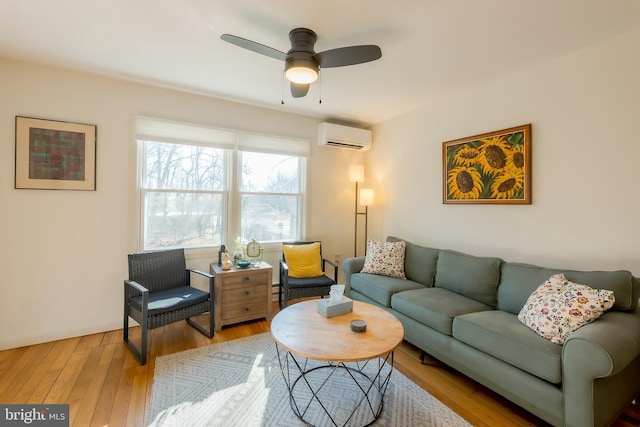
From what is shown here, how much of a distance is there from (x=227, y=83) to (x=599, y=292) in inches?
137

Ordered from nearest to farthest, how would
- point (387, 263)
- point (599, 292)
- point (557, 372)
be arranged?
point (557, 372) → point (599, 292) → point (387, 263)

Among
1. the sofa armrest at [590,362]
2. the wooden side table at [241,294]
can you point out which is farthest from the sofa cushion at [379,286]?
the sofa armrest at [590,362]

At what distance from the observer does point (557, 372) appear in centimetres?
161

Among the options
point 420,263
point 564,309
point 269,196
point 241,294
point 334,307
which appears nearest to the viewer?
point 564,309

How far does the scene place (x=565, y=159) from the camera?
2.41 meters

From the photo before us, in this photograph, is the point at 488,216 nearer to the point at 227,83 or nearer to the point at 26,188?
the point at 227,83

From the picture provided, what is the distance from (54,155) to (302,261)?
2.68 meters

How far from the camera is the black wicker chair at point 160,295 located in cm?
242

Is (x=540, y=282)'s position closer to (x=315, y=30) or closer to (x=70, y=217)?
(x=315, y=30)

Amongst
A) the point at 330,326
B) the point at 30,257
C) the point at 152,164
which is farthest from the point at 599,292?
the point at 30,257

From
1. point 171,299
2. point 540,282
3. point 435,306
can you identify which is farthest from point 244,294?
point 540,282

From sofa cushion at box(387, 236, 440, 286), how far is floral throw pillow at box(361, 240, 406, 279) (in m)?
0.07

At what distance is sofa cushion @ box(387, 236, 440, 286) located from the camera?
312cm

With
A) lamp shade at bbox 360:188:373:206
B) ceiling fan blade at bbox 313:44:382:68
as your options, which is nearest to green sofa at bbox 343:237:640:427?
lamp shade at bbox 360:188:373:206
